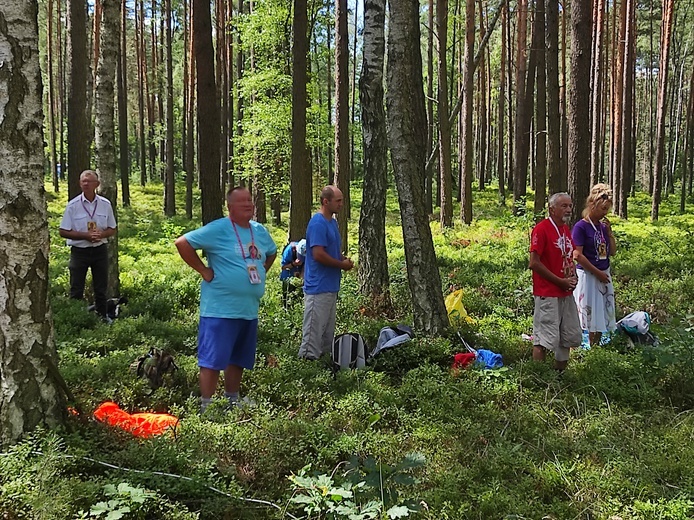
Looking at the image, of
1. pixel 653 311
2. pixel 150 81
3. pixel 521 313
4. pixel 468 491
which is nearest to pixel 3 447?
pixel 468 491

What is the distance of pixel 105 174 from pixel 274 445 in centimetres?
570

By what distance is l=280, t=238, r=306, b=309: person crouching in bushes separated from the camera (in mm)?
8242

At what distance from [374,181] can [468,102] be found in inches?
401

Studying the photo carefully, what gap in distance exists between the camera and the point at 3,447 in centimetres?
361

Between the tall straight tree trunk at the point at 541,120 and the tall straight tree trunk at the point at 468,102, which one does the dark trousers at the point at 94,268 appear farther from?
the tall straight tree trunk at the point at 468,102

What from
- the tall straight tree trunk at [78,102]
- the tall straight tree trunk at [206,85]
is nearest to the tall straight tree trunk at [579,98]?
the tall straight tree trunk at [206,85]

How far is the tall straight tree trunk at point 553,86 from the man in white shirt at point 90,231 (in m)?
10.3

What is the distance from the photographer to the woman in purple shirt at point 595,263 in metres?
6.41

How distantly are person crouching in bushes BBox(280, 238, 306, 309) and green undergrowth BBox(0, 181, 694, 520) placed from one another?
283 millimetres

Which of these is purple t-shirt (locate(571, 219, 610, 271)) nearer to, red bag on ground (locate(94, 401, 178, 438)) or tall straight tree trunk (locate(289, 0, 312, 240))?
Answer: red bag on ground (locate(94, 401, 178, 438))

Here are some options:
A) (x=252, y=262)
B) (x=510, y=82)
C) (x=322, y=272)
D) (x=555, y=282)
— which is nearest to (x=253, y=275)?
(x=252, y=262)

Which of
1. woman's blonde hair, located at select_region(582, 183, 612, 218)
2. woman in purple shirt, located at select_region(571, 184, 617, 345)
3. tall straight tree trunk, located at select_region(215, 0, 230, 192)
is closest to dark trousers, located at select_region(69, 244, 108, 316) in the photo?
woman in purple shirt, located at select_region(571, 184, 617, 345)

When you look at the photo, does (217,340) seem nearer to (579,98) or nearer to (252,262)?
(252,262)

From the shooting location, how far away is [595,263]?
653 centimetres
